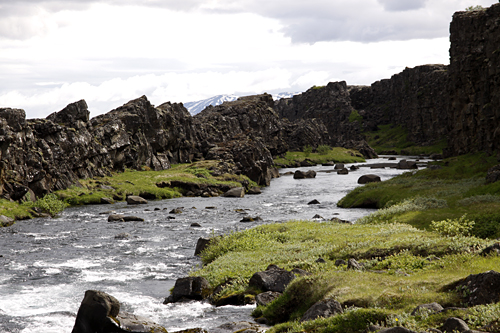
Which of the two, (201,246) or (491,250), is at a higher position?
(491,250)

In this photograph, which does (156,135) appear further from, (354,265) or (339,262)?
(354,265)

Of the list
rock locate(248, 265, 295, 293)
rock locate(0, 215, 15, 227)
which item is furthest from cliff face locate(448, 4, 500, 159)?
rock locate(0, 215, 15, 227)

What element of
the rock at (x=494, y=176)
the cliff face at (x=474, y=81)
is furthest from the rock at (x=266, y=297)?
the cliff face at (x=474, y=81)

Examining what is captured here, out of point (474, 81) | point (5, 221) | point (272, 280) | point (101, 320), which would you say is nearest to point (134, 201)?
point (5, 221)

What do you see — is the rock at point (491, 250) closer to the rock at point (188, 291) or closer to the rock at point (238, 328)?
the rock at point (238, 328)

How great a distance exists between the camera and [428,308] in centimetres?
1305

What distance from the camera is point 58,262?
30766 mm

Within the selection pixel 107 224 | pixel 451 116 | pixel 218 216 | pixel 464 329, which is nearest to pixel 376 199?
pixel 218 216

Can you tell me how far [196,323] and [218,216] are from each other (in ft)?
123

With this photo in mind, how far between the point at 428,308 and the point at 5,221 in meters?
47.6

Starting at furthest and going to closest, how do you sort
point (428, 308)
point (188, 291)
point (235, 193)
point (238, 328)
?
point (235, 193) → point (188, 291) → point (238, 328) → point (428, 308)

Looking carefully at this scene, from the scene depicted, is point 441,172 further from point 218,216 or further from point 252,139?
point 252,139

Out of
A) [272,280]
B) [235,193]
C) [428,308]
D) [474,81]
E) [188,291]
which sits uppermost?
[474,81]

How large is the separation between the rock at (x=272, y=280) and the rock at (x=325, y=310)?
16.6ft
